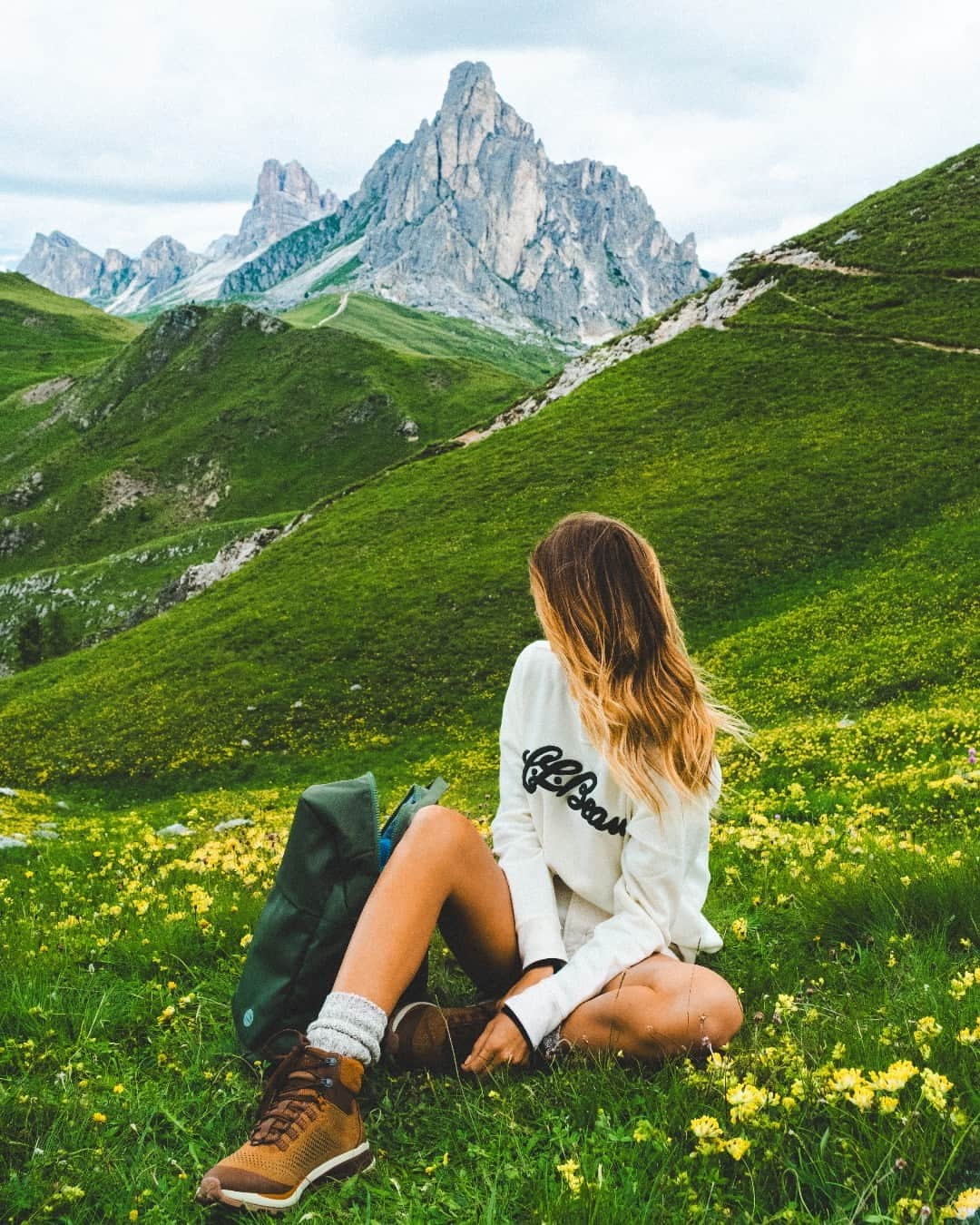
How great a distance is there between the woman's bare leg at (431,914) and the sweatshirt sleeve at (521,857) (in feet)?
0.33

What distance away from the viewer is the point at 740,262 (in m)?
70.4

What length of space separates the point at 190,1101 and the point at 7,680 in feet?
176

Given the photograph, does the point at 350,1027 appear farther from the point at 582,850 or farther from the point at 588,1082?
the point at 582,850

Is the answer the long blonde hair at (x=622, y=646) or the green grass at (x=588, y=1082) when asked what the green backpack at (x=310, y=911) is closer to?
the green grass at (x=588, y=1082)

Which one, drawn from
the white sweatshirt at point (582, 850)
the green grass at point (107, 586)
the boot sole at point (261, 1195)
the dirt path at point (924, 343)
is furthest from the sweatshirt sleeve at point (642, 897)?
the green grass at point (107, 586)

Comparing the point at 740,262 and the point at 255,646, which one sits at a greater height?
the point at 740,262

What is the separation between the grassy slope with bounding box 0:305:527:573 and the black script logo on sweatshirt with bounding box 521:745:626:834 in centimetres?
10128

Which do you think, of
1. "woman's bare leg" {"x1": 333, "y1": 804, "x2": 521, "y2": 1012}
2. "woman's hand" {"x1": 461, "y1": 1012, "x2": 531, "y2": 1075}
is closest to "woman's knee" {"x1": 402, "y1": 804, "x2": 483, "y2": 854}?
"woman's bare leg" {"x1": 333, "y1": 804, "x2": 521, "y2": 1012}

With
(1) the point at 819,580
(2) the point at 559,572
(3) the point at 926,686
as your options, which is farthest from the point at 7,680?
(2) the point at 559,572

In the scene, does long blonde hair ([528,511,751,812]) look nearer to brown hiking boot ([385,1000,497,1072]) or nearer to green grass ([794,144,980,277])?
brown hiking boot ([385,1000,497,1072])

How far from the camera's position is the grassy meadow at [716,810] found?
2965 millimetres

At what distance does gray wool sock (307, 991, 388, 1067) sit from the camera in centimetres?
357

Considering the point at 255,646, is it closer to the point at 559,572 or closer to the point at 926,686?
the point at 926,686

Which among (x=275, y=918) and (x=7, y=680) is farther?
(x=7, y=680)
